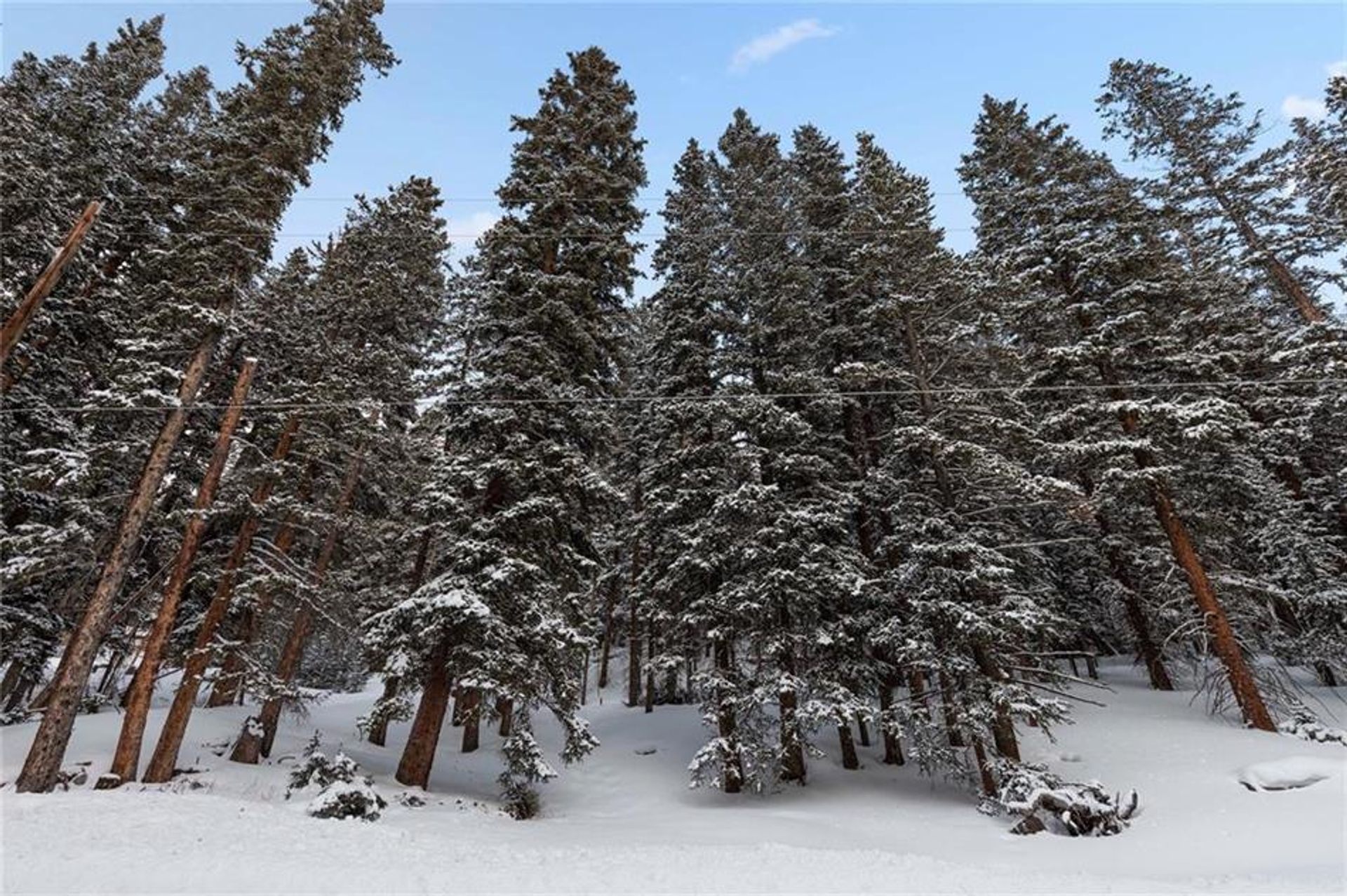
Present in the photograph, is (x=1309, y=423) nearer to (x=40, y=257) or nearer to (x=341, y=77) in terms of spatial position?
(x=341, y=77)

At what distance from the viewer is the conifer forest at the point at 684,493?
10359 millimetres

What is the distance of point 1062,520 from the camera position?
20.3 meters

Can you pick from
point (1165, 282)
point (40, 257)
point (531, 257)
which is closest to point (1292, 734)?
point (1165, 282)

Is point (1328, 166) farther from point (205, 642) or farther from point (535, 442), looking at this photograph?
point (205, 642)

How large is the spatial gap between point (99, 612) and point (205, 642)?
2323mm

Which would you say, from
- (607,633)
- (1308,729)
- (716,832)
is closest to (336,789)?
(716,832)

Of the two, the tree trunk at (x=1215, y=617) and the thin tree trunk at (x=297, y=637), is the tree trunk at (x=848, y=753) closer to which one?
the tree trunk at (x=1215, y=617)

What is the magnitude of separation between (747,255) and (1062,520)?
45.4 feet

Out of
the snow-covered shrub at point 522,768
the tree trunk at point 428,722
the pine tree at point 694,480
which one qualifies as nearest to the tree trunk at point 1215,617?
the pine tree at point 694,480

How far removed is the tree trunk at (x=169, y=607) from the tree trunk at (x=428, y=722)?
4629 mm

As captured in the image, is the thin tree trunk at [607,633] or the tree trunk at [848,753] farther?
the thin tree trunk at [607,633]

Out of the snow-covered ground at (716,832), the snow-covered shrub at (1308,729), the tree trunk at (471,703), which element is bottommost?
the snow-covered ground at (716,832)

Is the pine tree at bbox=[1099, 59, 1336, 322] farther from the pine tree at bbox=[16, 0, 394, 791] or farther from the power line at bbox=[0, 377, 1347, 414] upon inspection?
the pine tree at bbox=[16, 0, 394, 791]

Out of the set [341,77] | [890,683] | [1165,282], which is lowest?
[890,683]
